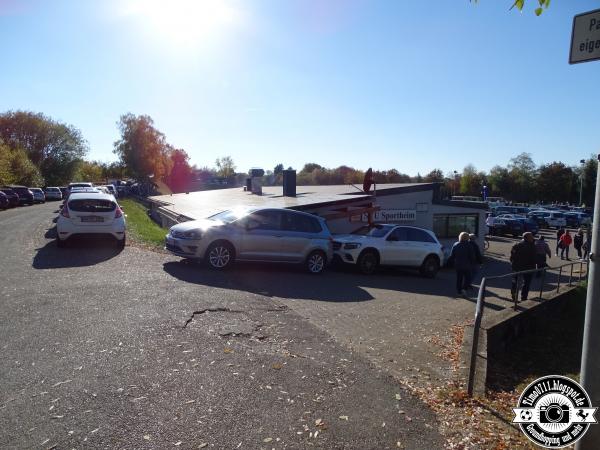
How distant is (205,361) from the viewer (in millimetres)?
5168

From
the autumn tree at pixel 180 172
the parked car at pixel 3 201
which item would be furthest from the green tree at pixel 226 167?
the parked car at pixel 3 201

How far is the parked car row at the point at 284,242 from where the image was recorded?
11.3 meters

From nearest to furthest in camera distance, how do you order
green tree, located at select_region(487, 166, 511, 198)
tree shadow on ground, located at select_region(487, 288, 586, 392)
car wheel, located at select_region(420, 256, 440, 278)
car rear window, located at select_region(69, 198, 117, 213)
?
tree shadow on ground, located at select_region(487, 288, 586, 392) < car rear window, located at select_region(69, 198, 117, 213) < car wheel, located at select_region(420, 256, 440, 278) < green tree, located at select_region(487, 166, 511, 198)

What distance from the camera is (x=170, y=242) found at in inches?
456

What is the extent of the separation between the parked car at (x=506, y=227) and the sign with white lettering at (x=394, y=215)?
23967mm

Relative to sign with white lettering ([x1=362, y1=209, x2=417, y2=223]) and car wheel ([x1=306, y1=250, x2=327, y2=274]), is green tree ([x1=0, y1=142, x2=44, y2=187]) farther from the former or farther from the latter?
car wheel ([x1=306, y1=250, x2=327, y2=274])

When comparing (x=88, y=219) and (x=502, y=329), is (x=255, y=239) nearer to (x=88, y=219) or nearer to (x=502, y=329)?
(x=88, y=219)

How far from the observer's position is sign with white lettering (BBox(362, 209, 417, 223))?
23.1 metres

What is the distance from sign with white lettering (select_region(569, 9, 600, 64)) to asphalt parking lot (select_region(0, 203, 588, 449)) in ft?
10.2

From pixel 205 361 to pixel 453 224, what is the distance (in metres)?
23.7

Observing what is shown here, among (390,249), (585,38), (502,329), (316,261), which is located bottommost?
(502,329)

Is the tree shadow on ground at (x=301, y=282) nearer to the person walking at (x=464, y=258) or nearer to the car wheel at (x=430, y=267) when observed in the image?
the person walking at (x=464, y=258)

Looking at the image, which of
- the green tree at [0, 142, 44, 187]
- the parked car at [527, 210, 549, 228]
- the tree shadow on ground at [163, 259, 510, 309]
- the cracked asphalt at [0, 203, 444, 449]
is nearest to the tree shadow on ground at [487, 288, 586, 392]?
the tree shadow on ground at [163, 259, 510, 309]

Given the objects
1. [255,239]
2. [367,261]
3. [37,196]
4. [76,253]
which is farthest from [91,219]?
[37,196]
